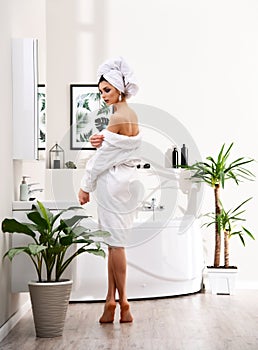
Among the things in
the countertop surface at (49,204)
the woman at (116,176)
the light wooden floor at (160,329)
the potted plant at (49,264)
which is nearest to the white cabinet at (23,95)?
the countertop surface at (49,204)

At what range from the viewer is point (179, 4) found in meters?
6.37

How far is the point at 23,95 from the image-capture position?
4480 millimetres

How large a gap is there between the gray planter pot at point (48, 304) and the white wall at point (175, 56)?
2.53 m

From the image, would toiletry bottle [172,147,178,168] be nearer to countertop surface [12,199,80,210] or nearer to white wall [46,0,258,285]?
white wall [46,0,258,285]

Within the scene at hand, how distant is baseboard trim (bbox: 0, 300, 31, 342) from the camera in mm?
4023

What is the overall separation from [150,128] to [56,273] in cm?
257

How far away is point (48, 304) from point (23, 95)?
50.9 inches

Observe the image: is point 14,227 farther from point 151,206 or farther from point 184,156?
point 184,156

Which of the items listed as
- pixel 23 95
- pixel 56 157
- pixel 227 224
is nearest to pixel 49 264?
pixel 23 95

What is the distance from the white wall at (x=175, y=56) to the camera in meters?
6.35

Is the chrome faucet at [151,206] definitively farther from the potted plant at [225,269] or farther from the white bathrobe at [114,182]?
the white bathrobe at [114,182]

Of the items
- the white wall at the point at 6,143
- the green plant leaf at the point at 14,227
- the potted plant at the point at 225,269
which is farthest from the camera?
the potted plant at the point at 225,269

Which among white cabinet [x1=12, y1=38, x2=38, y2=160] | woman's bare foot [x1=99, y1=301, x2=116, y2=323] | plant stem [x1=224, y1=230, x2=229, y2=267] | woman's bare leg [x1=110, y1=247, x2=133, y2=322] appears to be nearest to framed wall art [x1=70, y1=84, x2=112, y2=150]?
plant stem [x1=224, y1=230, x2=229, y2=267]

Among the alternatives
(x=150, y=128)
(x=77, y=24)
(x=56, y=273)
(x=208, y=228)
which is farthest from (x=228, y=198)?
(x=56, y=273)
